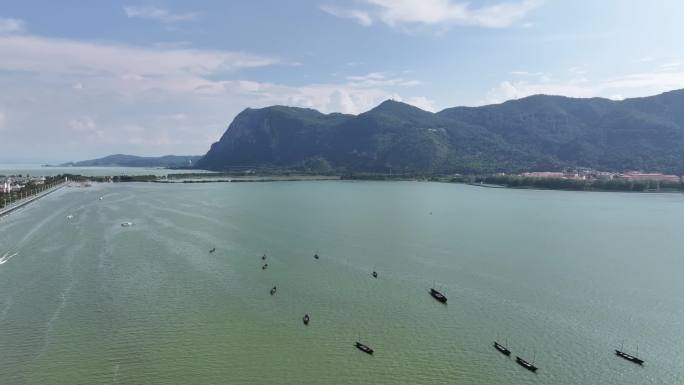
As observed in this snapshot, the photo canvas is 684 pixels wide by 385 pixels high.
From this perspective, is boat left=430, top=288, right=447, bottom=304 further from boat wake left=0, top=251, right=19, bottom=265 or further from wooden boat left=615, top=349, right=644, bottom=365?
boat wake left=0, top=251, right=19, bottom=265

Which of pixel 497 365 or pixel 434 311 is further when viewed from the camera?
pixel 434 311

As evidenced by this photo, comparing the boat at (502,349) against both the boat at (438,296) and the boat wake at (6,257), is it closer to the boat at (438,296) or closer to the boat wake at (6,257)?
the boat at (438,296)

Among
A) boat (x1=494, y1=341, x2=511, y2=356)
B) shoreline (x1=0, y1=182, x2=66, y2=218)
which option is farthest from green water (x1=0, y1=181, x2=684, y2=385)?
shoreline (x1=0, y1=182, x2=66, y2=218)

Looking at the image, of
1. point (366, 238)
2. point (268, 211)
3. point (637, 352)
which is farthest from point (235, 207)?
point (637, 352)

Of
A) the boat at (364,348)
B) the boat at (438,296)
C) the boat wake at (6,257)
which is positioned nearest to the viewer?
the boat at (364,348)

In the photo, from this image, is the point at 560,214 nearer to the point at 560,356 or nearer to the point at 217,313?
the point at 560,356

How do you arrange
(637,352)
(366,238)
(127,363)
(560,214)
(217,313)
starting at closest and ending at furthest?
(127,363)
(637,352)
(217,313)
(366,238)
(560,214)

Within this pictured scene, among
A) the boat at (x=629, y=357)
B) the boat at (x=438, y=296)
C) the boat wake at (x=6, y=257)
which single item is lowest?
the boat at (x=629, y=357)

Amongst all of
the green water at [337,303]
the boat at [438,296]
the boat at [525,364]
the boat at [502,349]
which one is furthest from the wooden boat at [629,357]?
the boat at [438,296]

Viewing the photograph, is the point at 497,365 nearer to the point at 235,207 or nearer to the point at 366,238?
the point at 366,238

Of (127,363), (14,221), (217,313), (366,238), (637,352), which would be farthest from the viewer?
(14,221)
